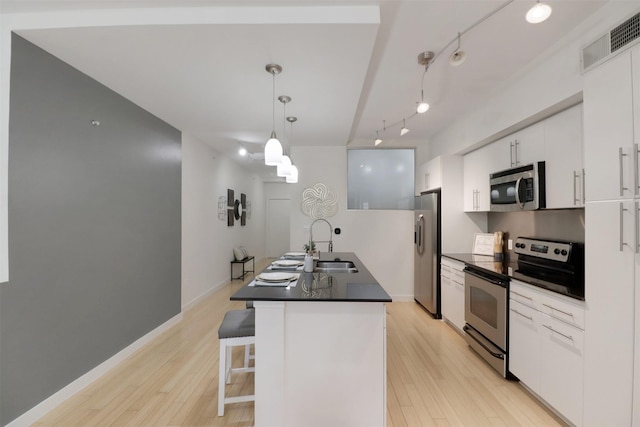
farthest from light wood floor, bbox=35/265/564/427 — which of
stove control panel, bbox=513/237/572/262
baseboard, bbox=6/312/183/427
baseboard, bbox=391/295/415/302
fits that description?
baseboard, bbox=391/295/415/302

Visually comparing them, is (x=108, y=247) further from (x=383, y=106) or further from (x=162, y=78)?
(x=383, y=106)

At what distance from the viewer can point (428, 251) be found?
4.18 metres

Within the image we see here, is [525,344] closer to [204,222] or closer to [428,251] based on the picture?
[428,251]

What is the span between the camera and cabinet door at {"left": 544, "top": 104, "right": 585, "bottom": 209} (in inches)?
84.5

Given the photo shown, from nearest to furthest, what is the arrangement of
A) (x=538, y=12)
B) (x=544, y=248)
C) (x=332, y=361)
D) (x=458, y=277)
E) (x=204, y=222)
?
(x=538, y=12), (x=332, y=361), (x=544, y=248), (x=458, y=277), (x=204, y=222)

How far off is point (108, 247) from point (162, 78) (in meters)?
1.61

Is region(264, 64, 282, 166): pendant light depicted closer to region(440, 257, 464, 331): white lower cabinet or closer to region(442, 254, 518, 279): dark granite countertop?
region(442, 254, 518, 279): dark granite countertop

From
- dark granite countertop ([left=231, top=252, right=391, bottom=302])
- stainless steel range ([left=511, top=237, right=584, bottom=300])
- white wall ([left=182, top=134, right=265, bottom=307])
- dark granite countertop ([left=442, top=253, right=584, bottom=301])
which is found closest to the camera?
dark granite countertop ([left=231, top=252, right=391, bottom=302])

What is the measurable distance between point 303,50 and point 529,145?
2175 mm

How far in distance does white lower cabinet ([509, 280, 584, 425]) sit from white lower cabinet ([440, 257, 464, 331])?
0.89 metres

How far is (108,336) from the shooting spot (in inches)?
105

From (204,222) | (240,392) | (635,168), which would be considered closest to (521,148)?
(635,168)

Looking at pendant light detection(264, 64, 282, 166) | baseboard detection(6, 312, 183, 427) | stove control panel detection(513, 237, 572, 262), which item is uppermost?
pendant light detection(264, 64, 282, 166)

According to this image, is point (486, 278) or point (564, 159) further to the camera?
point (486, 278)
